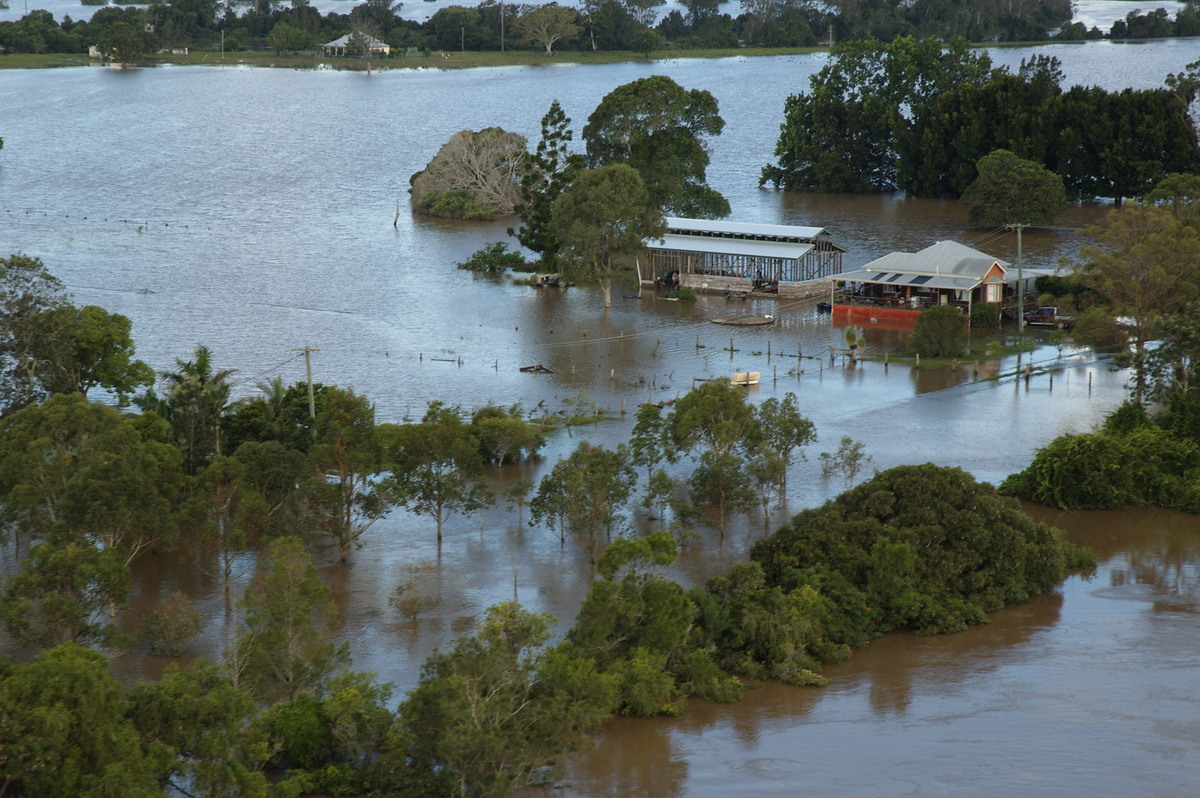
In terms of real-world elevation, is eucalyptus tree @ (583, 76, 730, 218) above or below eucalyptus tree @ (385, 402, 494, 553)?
above

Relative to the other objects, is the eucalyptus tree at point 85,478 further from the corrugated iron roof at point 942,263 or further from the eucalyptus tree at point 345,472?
the corrugated iron roof at point 942,263

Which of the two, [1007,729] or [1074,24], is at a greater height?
[1074,24]

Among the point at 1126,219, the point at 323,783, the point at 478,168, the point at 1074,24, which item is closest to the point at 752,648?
the point at 323,783

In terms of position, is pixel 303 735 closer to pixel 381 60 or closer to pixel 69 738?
pixel 69 738

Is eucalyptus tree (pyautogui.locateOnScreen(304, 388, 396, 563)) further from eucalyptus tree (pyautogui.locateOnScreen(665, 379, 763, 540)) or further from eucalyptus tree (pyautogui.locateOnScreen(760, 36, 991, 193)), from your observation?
eucalyptus tree (pyautogui.locateOnScreen(760, 36, 991, 193))

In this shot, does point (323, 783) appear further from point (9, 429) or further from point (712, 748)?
point (9, 429)

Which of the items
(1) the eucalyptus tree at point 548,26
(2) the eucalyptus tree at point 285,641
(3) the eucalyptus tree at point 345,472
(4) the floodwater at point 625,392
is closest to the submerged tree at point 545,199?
(4) the floodwater at point 625,392

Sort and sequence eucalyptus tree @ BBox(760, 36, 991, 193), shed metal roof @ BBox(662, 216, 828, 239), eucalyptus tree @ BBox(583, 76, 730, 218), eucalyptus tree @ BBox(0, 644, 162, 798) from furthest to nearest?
eucalyptus tree @ BBox(760, 36, 991, 193) < eucalyptus tree @ BBox(583, 76, 730, 218) < shed metal roof @ BBox(662, 216, 828, 239) < eucalyptus tree @ BBox(0, 644, 162, 798)

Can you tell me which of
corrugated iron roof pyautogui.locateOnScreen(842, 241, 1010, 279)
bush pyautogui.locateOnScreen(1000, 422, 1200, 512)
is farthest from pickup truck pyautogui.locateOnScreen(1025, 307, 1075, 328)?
bush pyautogui.locateOnScreen(1000, 422, 1200, 512)
